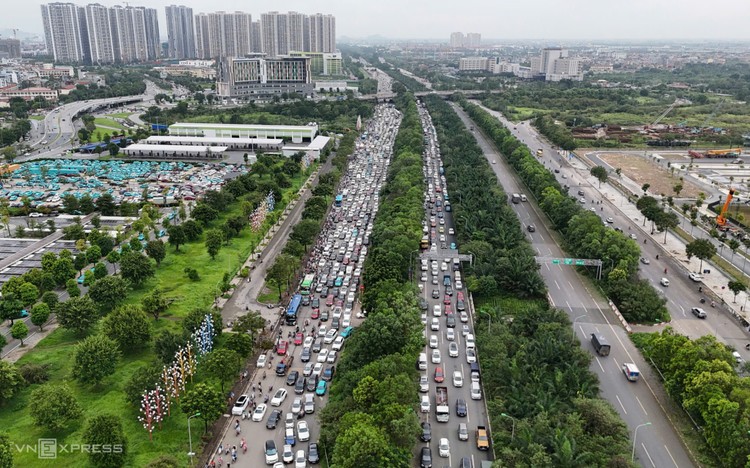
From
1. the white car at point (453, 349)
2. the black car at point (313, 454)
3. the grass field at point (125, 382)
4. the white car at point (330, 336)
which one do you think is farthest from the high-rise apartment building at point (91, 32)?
the black car at point (313, 454)

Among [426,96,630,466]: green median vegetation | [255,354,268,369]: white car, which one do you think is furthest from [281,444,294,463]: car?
[426,96,630,466]: green median vegetation

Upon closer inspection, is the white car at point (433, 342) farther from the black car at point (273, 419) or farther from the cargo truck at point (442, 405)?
the black car at point (273, 419)

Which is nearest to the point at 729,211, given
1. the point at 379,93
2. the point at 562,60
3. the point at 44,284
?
the point at 44,284

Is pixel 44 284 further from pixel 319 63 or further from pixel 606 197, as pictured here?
pixel 319 63

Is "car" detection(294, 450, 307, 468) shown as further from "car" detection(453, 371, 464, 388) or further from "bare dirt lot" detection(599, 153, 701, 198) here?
"bare dirt lot" detection(599, 153, 701, 198)

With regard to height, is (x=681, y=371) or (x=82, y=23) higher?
(x=82, y=23)

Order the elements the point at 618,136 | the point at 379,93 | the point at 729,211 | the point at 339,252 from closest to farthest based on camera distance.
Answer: the point at 339,252 → the point at 729,211 → the point at 618,136 → the point at 379,93
